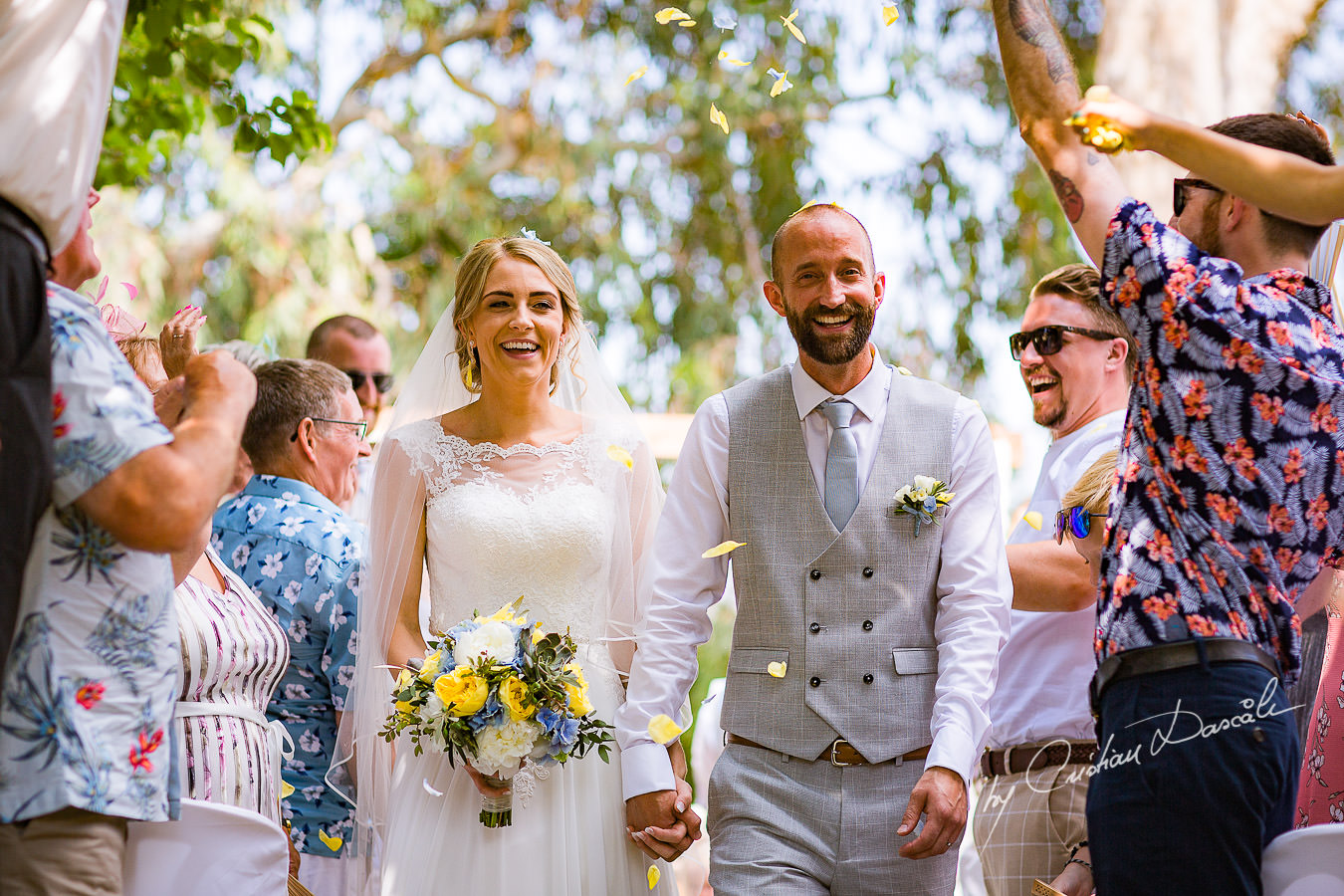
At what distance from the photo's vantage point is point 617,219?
15.3m

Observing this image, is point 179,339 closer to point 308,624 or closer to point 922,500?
point 308,624

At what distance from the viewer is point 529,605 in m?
4.16

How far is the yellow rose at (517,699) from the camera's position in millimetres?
3490

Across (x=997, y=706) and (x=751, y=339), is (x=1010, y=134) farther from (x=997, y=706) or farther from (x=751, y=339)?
(x=997, y=706)

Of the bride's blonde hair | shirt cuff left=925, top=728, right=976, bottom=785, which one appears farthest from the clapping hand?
shirt cuff left=925, top=728, right=976, bottom=785

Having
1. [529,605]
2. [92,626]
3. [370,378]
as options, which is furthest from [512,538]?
[370,378]

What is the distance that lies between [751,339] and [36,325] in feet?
43.9

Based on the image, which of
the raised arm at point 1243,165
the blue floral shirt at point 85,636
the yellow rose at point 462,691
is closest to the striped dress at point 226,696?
the yellow rose at point 462,691

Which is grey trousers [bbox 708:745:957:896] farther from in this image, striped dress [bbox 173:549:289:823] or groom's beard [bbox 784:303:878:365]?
striped dress [bbox 173:549:289:823]

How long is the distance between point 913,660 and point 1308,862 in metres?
1.20

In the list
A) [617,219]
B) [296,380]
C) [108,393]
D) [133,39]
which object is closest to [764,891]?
[108,393]

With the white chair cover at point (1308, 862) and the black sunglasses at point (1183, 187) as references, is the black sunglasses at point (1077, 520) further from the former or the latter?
the white chair cover at point (1308, 862)

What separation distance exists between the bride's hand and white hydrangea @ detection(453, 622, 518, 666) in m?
0.36

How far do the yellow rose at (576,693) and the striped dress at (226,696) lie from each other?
81 centimetres
